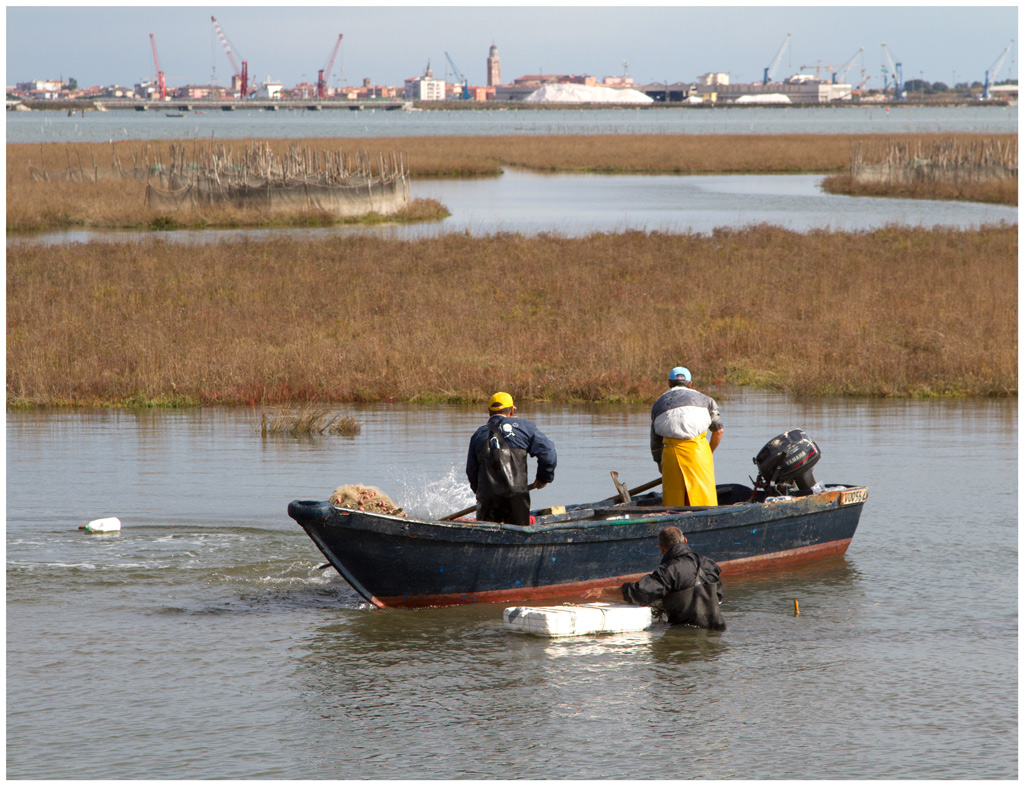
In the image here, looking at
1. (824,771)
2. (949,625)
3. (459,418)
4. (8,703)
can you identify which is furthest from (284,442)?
(824,771)

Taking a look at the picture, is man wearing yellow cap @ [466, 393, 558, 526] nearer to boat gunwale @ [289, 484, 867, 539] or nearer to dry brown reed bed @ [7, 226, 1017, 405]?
boat gunwale @ [289, 484, 867, 539]

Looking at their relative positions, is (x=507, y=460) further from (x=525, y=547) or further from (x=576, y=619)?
(x=576, y=619)

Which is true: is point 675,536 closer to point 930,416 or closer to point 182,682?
point 182,682

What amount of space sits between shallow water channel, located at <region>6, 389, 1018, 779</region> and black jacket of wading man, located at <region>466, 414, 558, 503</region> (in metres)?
1.13

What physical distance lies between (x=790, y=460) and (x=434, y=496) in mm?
4112

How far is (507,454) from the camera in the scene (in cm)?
1067

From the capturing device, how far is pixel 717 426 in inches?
449

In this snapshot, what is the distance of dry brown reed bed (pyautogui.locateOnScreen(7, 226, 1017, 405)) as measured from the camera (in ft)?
65.4

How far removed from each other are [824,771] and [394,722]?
2.74 m

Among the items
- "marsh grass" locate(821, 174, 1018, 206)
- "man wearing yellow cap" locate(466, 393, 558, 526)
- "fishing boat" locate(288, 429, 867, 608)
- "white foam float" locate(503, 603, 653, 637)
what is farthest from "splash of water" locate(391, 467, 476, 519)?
"marsh grass" locate(821, 174, 1018, 206)

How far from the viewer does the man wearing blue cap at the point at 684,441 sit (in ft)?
37.1

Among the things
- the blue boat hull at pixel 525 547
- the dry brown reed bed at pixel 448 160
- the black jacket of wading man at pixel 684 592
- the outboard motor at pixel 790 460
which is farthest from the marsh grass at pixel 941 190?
the black jacket of wading man at pixel 684 592

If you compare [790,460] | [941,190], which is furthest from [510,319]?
[941,190]

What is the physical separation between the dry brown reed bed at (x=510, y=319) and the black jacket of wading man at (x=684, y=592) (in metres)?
9.56
